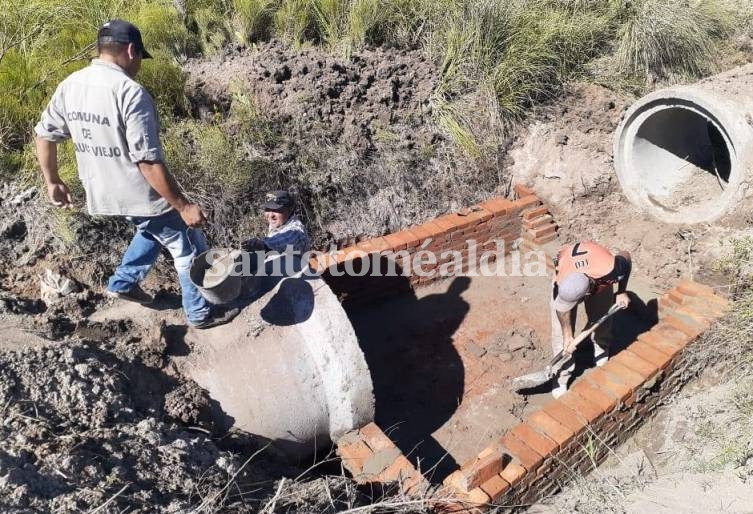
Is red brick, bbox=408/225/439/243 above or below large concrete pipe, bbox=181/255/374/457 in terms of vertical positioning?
below

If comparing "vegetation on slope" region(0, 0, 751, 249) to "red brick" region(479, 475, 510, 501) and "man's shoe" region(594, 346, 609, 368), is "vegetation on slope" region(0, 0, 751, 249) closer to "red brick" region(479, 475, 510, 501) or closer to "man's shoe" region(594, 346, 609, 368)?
"man's shoe" region(594, 346, 609, 368)

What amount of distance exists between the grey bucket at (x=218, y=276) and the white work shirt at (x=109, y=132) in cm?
32

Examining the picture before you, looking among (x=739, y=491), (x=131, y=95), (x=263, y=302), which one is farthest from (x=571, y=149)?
(x=131, y=95)

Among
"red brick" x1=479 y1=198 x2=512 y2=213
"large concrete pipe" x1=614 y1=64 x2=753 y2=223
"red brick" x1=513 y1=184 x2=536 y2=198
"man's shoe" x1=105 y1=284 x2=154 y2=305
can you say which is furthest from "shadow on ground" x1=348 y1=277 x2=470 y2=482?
"large concrete pipe" x1=614 y1=64 x2=753 y2=223

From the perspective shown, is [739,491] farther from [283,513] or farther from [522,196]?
[522,196]

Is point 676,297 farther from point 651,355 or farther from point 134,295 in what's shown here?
point 134,295

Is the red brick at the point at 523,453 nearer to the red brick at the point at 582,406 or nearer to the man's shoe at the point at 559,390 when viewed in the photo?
the red brick at the point at 582,406

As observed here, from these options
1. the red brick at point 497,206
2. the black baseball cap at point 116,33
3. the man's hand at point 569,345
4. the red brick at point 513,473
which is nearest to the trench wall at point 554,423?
the red brick at point 513,473

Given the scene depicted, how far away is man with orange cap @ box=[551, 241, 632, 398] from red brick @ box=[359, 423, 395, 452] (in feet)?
4.47

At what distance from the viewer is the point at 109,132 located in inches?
97.4

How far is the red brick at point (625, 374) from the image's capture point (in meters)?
3.41

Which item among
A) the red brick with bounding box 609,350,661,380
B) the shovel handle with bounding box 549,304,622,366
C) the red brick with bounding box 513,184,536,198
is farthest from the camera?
the red brick with bounding box 513,184,536,198

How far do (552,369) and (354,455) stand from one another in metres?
1.54

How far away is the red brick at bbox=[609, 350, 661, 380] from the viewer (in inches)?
136
